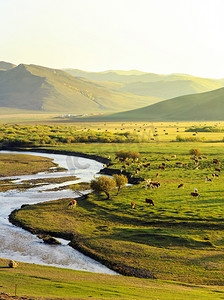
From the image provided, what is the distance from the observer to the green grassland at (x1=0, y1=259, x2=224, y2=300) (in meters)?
18.6

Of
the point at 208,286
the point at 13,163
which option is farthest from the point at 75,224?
the point at 13,163

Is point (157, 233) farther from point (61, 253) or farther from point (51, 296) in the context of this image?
point (51, 296)

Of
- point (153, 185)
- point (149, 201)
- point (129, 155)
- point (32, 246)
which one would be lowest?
point (32, 246)

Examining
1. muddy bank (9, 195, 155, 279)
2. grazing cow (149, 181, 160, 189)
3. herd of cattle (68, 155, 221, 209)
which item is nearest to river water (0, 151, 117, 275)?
muddy bank (9, 195, 155, 279)

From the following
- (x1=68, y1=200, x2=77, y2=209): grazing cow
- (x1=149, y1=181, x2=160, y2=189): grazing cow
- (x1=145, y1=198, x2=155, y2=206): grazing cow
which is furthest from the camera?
(x1=149, y1=181, x2=160, y2=189): grazing cow

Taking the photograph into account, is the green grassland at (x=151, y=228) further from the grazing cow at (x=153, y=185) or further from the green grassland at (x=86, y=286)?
the green grassland at (x=86, y=286)

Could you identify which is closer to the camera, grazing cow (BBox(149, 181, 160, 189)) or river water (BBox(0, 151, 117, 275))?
river water (BBox(0, 151, 117, 275))

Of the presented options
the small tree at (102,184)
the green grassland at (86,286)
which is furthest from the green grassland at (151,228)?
the green grassland at (86,286)

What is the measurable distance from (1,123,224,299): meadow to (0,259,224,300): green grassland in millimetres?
807

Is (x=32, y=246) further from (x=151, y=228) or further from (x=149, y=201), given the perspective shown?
(x=149, y=201)

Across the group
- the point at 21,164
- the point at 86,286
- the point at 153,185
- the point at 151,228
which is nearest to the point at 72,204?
the point at 151,228

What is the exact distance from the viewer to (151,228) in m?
30.7

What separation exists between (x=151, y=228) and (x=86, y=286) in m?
11.5

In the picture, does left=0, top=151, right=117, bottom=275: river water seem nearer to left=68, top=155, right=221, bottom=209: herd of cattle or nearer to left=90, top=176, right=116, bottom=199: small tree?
left=90, top=176, right=116, bottom=199: small tree
